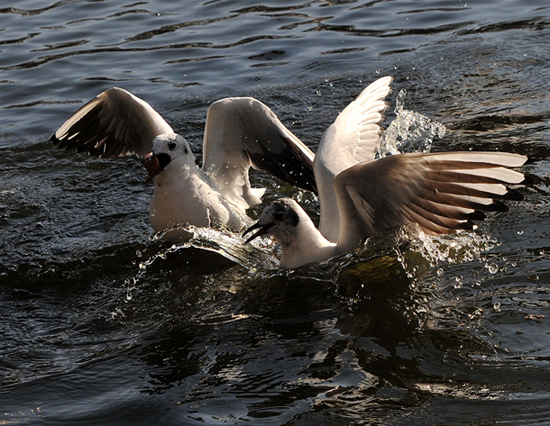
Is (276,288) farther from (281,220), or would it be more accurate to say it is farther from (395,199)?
(395,199)

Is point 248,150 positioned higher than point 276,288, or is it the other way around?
point 248,150

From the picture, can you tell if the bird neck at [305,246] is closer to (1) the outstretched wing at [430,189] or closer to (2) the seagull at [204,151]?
(1) the outstretched wing at [430,189]

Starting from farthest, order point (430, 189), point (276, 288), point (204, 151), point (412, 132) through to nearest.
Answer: point (412, 132), point (204, 151), point (276, 288), point (430, 189)

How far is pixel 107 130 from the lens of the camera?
303 inches

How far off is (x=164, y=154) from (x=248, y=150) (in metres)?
1.26

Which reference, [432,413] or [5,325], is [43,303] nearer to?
[5,325]

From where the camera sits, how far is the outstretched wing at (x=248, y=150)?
272 inches

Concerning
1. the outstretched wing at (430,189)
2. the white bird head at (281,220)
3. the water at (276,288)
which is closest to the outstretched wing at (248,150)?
the water at (276,288)

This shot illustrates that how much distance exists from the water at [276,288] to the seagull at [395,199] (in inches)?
6.6

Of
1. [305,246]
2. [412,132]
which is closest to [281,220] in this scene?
[305,246]

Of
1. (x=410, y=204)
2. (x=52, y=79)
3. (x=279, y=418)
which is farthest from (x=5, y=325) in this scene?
(x=52, y=79)

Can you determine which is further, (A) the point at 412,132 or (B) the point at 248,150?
(A) the point at 412,132

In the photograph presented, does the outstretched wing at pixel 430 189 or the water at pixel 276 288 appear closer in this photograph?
the water at pixel 276 288

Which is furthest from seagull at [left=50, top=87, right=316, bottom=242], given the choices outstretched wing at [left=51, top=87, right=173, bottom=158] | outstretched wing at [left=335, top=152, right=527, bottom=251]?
outstretched wing at [left=335, top=152, right=527, bottom=251]
